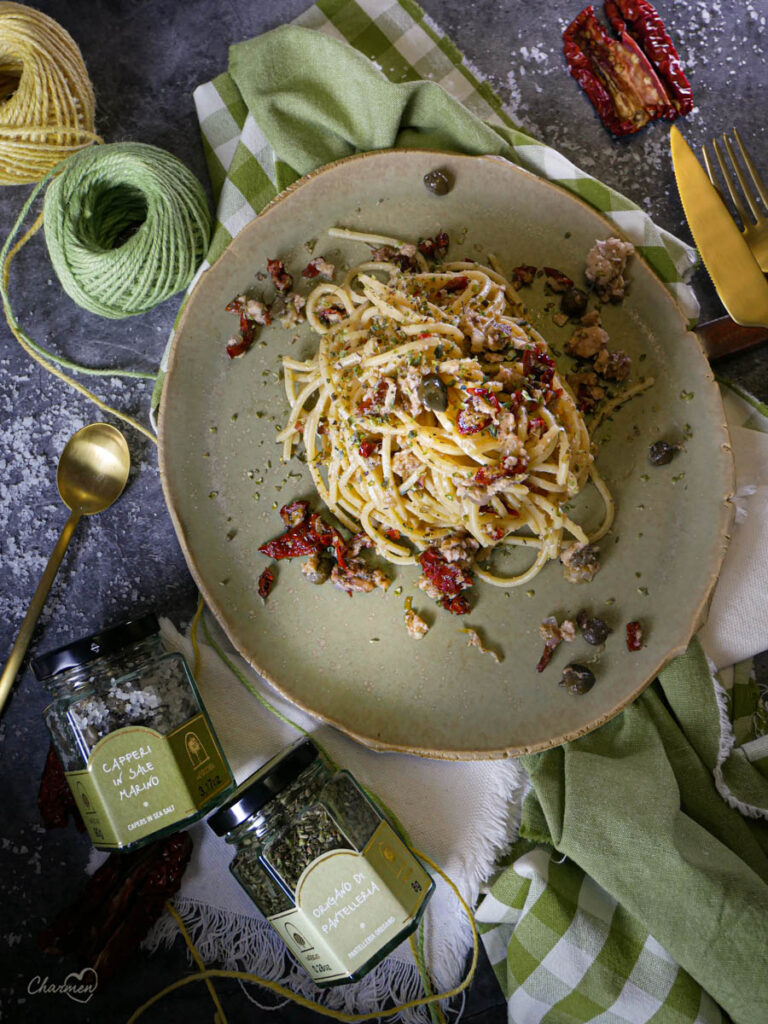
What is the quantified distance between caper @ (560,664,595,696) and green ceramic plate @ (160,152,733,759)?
0.15 ft

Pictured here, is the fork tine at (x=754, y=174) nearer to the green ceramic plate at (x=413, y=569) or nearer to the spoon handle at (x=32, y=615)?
the green ceramic plate at (x=413, y=569)

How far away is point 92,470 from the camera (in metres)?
2.86

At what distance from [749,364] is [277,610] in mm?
1956

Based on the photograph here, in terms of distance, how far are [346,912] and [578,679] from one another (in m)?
1.03

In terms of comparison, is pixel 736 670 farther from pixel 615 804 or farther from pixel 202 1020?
pixel 202 1020

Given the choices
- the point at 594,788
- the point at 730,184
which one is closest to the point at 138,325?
the point at 730,184

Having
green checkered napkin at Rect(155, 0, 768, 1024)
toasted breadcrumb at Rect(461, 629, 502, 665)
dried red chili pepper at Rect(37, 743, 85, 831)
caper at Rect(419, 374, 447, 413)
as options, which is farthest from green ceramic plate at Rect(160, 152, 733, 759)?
dried red chili pepper at Rect(37, 743, 85, 831)

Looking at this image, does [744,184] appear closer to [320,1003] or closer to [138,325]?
[138,325]

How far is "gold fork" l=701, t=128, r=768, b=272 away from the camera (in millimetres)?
2707

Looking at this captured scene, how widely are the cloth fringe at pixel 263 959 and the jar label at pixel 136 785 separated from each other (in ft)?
1.80

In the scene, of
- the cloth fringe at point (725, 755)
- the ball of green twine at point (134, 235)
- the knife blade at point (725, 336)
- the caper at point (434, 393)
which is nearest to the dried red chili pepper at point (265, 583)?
the caper at point (434, 393)

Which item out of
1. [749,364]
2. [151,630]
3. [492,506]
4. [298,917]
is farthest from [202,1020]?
[749,364]

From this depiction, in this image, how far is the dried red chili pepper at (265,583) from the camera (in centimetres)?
265

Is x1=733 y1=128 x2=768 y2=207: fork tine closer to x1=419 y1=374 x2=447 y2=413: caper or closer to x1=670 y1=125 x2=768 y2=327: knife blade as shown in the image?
x1=670 y1=125 x2=768 y2=327: knife blade
